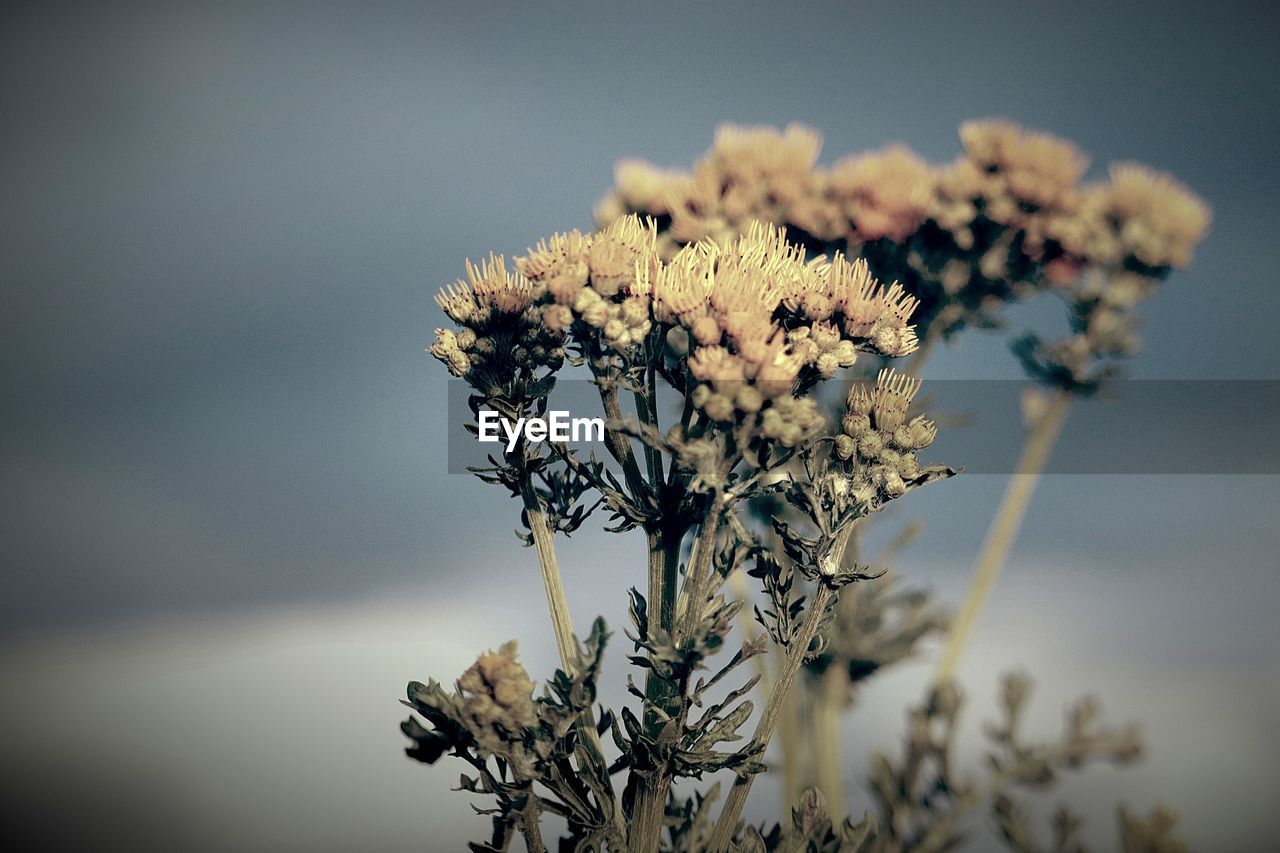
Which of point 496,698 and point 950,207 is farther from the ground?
point 950,207

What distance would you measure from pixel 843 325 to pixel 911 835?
2.05 m

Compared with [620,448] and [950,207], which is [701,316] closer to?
[620,448]

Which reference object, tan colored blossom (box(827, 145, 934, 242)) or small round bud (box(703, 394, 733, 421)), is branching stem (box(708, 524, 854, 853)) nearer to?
small round bud (box(703, 394, 733, 421))

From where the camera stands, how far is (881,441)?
2109 mm

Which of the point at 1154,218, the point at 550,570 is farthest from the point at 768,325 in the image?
the point at 1154,218

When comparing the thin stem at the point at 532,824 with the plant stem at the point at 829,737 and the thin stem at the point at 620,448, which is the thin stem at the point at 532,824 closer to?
the thin stem at the point at 620,448

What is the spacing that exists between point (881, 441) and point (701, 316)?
468mm

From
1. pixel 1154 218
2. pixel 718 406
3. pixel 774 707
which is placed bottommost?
pixel 774 707

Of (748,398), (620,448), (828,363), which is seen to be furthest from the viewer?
(620,448)

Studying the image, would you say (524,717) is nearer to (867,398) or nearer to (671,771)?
(671,771)

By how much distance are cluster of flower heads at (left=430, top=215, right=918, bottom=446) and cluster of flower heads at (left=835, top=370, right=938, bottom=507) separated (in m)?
0.11

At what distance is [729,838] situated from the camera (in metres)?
2.22

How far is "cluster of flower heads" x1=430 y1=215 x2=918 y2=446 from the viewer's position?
6.37 feet

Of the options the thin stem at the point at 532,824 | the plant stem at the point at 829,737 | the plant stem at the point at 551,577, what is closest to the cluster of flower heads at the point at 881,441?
the plant stem at the point at 551,577
